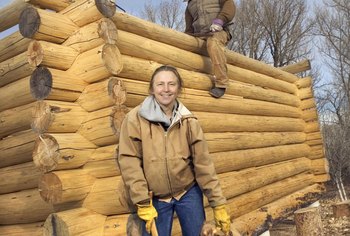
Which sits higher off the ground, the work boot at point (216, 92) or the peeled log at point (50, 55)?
the peeled log at point (50, 55)

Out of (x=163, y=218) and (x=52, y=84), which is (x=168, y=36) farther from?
(x=163, y=218)

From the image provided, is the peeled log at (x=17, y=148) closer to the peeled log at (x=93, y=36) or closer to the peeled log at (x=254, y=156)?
A: the peeled log at (x=93, y=36)

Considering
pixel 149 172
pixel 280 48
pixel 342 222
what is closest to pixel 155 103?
pixel 149 172

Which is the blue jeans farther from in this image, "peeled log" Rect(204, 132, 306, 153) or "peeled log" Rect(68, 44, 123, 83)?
"peeled log" Rect(204, 132, 306, 153)

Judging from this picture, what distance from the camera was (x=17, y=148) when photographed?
208 inches

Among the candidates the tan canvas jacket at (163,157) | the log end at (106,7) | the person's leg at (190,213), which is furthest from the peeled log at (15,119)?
the person's leg at (190,213)

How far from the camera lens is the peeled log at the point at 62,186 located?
14.1 ft

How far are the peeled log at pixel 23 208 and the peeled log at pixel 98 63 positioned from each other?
1.59 m

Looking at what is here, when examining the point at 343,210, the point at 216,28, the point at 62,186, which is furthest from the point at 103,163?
the point at 343,210

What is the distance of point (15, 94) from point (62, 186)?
167 centimetres

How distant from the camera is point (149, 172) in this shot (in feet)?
10.7

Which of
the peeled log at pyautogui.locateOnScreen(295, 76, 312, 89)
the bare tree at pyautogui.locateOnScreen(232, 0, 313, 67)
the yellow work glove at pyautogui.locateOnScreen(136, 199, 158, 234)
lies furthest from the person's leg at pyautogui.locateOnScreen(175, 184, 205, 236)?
the bare tree at pyautogui.locateOnScreen(232, 0, 313, 67)

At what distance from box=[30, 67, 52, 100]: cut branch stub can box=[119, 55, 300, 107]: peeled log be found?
0.81 meters

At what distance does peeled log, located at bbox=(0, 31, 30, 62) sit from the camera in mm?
5387
